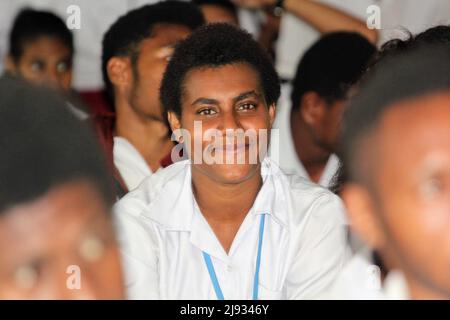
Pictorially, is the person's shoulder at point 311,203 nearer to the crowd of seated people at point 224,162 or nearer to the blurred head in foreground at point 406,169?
the crowd of seated people at point 224,162

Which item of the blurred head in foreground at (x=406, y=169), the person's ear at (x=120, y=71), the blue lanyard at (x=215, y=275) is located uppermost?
the person's ear at (x=120, y=71)

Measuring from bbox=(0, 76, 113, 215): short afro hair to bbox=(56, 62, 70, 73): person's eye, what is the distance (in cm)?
180

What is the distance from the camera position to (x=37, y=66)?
8.36 ft

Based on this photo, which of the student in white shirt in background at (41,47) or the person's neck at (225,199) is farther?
the student in white shirt in background at (41,47)

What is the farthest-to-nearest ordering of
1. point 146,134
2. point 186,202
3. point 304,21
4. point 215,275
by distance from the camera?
point 304,21, point 146,134, point 186,202, point 215,275

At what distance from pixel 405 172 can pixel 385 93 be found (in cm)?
13

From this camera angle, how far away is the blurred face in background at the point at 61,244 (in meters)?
0.77

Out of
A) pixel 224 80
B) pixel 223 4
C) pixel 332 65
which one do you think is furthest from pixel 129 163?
pixel 223 4

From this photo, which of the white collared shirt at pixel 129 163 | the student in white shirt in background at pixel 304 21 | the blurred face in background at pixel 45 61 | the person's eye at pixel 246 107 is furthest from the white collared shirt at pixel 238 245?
the student in white shirt in background at pixel 304 21

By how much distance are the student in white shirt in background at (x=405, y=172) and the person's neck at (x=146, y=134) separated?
1252 millimetres

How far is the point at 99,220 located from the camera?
78cm

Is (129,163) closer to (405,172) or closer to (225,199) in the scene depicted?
(225,199)

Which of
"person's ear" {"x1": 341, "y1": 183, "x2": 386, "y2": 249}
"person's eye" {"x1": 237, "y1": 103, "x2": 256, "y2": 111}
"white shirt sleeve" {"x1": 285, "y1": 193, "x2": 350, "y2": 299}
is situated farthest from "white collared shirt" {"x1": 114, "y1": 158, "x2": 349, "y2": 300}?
"person's ear" {"x1": 341, "y1": 183, "x2": 386, "y2": 249}
